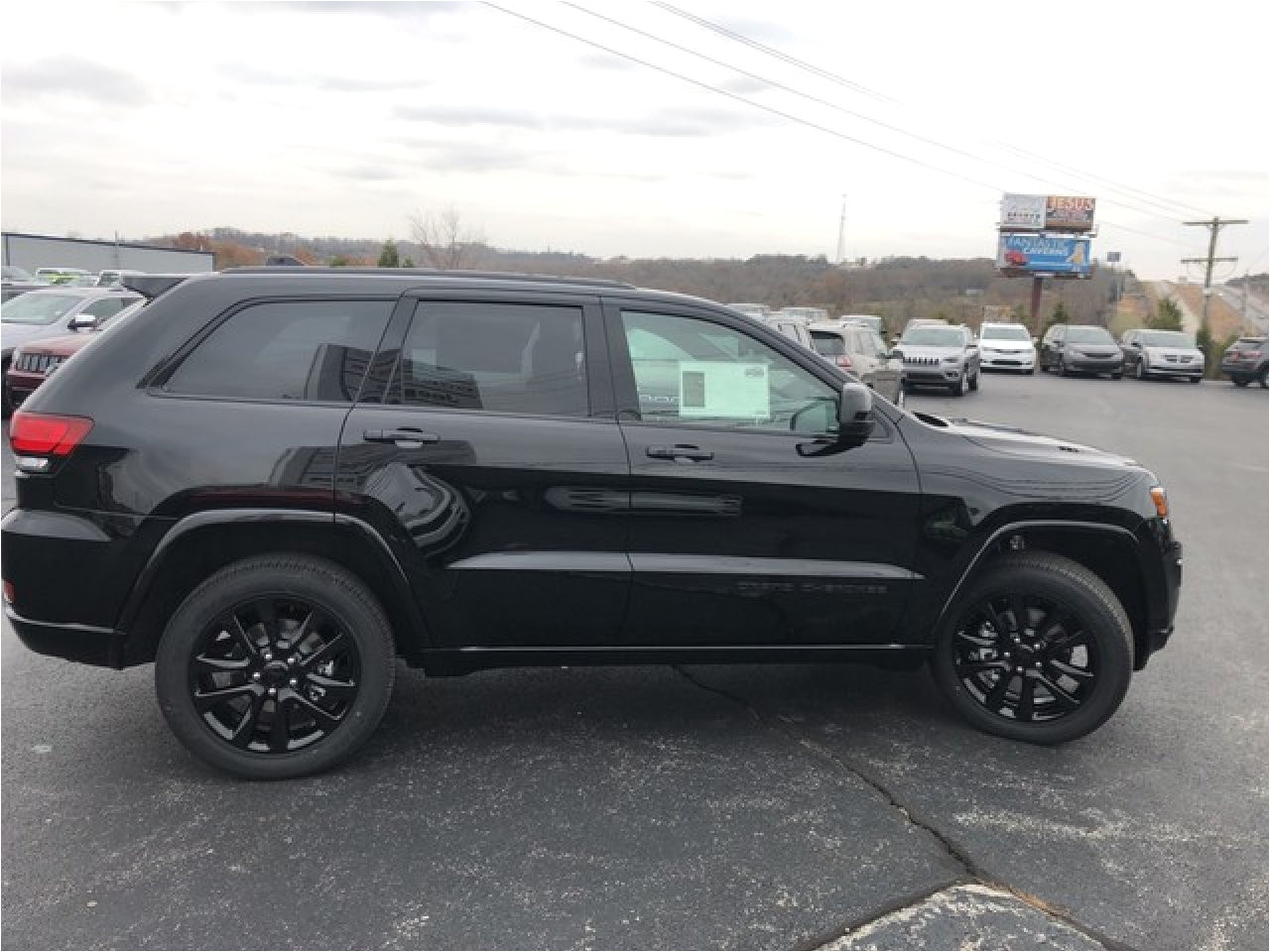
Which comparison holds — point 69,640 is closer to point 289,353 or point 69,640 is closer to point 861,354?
point 289,353

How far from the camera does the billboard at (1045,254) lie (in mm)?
59781

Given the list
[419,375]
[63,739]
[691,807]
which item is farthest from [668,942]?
[63,739]

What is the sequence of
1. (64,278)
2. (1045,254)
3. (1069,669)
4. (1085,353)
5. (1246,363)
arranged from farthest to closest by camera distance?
(1045,254) → (64,278) → (1085,353) → (1246,363) → (1069,669)

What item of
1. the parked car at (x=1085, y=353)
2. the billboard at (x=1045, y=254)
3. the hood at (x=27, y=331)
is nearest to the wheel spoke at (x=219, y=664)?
the hood at (x=27, y=331)

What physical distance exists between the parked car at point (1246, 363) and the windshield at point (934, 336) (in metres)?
12.0

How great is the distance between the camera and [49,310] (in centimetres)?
1374

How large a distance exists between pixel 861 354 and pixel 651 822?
13.5 m

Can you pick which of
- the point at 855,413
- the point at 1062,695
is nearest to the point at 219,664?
the point at 855,413

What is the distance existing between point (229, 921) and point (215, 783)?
912 mm

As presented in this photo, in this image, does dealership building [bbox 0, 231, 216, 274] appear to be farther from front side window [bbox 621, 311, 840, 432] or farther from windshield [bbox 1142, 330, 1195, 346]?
front side window [bbox 621, 311, 840, 432]

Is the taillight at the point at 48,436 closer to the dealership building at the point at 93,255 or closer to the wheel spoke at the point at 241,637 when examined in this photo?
the wheel spoke at the point at 241,637

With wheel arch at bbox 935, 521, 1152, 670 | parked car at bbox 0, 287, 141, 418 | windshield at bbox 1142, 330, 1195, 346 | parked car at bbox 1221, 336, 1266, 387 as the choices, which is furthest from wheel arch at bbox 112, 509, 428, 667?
windshield at bbox 1142, 330, 1195, 346

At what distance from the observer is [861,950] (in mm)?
2719

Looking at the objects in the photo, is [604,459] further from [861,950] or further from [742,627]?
[861,950]
